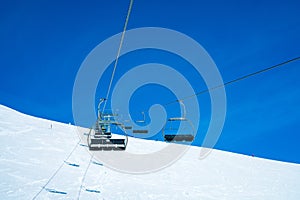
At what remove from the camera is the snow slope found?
33.4 ft

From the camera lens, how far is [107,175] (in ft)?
42.4

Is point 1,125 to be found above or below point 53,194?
above

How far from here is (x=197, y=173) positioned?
16.3m

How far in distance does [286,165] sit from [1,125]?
79.1 feet

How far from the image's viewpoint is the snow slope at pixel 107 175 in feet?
33.4

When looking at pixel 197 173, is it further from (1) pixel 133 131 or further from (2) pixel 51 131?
(2) pixel 51 131

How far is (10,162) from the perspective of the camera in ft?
38.6

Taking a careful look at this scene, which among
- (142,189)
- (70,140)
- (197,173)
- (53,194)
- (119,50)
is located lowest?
(53,194)

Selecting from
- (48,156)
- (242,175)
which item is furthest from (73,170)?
(242,175)

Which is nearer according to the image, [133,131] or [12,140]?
[133,131]

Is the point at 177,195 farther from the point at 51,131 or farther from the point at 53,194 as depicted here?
the point at 51,131

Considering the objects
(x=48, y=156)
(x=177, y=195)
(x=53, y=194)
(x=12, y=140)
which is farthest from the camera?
(x=12, y=140)

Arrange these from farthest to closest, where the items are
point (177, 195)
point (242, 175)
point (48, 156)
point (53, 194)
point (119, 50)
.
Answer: point (242, 175), point (48, 156), point (177, 195), point (53, 194), point (119, 50)

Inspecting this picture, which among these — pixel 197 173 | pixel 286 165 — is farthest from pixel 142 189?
pixel 286 165
